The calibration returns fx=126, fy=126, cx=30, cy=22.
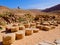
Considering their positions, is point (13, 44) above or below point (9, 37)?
below

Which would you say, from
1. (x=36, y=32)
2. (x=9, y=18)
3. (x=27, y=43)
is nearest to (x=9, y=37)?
(x=27, y=43)

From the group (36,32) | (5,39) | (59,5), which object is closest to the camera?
(5,39)

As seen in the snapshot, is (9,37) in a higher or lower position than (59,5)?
lower

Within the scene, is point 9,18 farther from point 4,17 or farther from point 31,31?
point 31,31

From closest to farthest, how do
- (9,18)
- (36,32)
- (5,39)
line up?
(5,39), (36,32), (9,18)

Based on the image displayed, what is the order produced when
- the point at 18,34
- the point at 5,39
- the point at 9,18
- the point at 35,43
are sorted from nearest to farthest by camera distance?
the point at 5,39 < the point at 35,43 < the point at 18,34 < the point at 9,18

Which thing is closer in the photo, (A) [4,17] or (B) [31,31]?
(B) [31,31]

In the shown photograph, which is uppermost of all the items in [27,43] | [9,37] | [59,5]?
[59,5]

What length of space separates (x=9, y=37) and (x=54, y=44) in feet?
7.08

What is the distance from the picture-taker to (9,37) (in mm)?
6000

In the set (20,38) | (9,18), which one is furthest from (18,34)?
(9,18)

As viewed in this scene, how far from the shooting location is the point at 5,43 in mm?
6000

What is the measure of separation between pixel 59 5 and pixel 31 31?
6060 cm

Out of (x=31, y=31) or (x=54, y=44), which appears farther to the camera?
(x=31, y=31)
